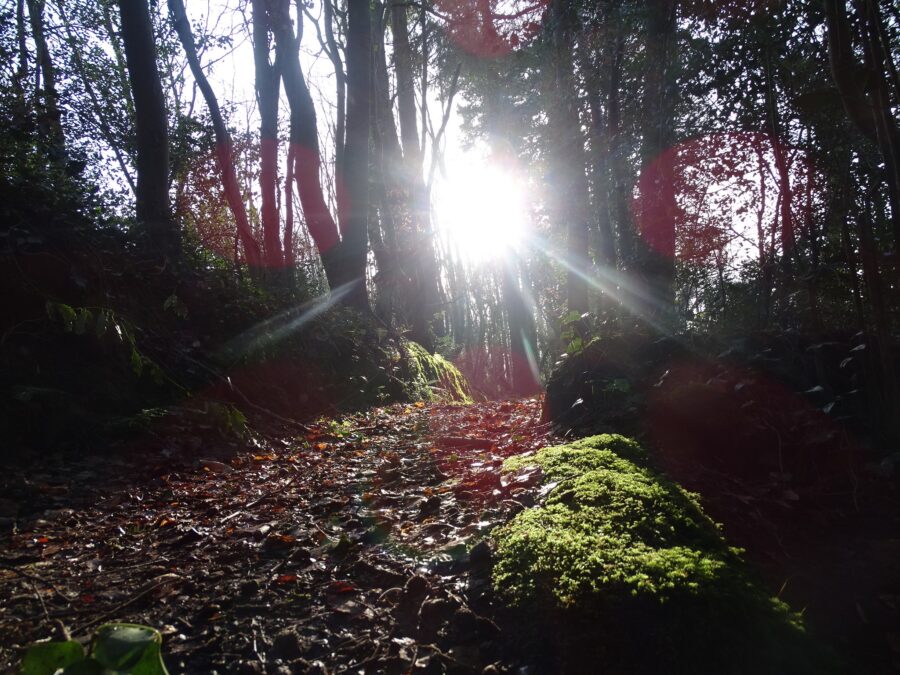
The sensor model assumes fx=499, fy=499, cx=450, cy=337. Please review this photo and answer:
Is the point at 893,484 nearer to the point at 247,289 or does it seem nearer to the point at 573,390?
the point at 573,390

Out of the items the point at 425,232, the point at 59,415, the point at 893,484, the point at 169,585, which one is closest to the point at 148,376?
the point at 59,415

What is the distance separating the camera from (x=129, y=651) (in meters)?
0.88

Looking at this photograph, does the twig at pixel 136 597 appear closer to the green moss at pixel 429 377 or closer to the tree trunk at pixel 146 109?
the tree trunk at pixel 146 109

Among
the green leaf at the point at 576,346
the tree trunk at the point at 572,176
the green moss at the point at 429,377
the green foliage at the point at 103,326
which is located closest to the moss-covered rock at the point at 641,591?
the green leaf at the point at 576,346

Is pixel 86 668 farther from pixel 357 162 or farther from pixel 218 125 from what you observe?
pixel 218 125

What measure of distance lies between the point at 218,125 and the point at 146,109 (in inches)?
231

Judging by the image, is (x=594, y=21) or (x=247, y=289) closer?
(x=247, y=289)

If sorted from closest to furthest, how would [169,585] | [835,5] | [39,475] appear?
1. [169,585]
2. [835,5]
3. [39,475]

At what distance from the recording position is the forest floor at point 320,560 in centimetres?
162

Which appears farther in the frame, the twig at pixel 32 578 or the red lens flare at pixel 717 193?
the red lens flare at pixel 717 193

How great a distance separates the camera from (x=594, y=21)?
7.87 meters

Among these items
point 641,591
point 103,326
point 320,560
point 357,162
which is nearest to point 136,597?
point 320,560

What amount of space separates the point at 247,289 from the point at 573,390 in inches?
198

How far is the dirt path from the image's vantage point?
5.26 feet
